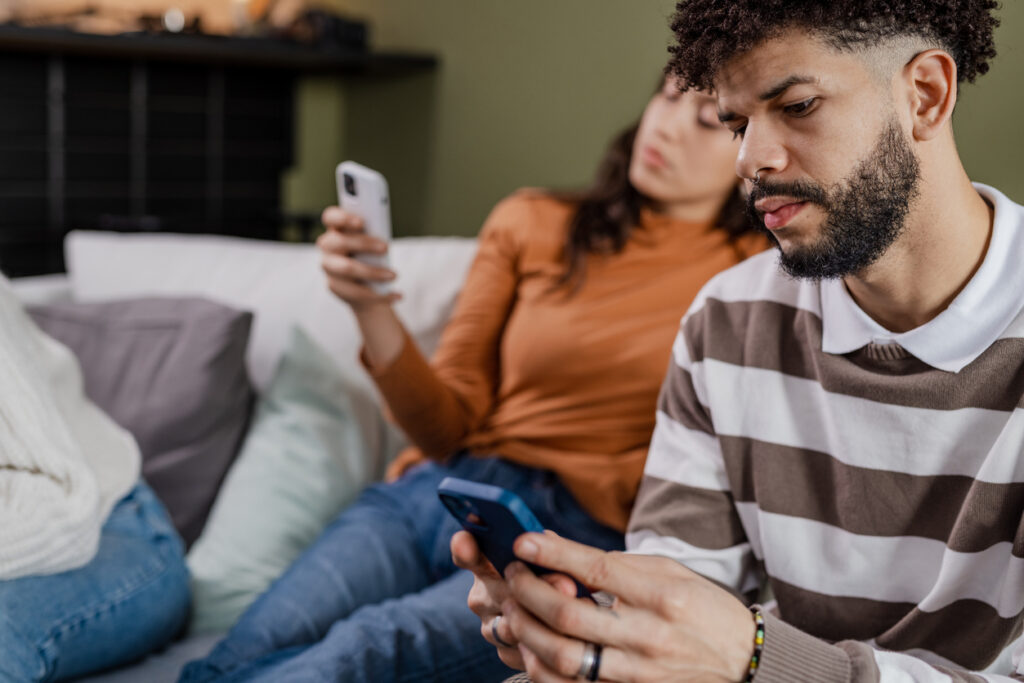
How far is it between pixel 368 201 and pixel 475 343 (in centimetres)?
29

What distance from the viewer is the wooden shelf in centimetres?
311

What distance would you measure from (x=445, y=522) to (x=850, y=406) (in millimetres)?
591

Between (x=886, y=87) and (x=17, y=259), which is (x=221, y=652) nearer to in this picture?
(x=886, y=87)

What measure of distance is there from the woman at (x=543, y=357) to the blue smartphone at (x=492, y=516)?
48 cm

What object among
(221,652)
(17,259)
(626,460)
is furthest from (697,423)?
(17,259)

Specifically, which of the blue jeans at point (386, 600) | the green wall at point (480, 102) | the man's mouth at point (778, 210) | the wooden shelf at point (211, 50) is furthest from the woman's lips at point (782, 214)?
the wooden shelf at point (211, 50)

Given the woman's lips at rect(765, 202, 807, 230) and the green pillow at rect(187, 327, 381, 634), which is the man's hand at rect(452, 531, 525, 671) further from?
the green pillow at rect(187, 327, 381, 634)

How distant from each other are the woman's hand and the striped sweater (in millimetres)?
456

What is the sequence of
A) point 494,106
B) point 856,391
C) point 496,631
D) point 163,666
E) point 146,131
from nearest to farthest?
1. point 496,631
2. point 856,391
3. point 163,666
4. point 494,106
5. point 146,131

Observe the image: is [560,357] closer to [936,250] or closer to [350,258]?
[350,258]

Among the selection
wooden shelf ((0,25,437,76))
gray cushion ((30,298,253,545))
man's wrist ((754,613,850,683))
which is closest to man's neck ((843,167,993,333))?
man's wrist ((754,613,850,683))

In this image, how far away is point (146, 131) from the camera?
12.0 feet

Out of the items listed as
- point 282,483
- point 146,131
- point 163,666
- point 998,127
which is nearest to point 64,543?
point 163,666

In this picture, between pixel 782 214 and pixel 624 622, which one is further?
pixel 782 214
